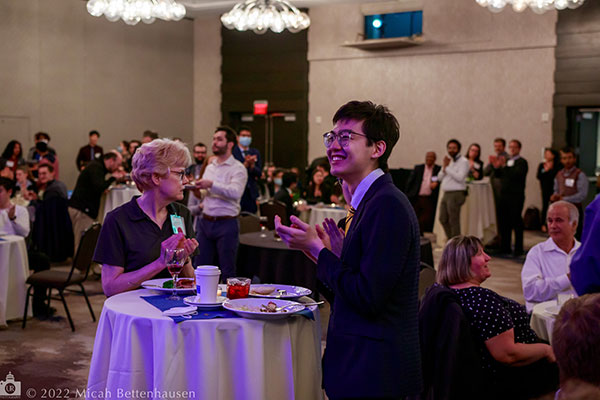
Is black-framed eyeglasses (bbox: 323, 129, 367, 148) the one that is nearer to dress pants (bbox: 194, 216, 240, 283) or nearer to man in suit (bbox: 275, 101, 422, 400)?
man in suit (bbox: 275, 101, 422, 400)

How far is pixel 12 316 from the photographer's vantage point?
225 inches

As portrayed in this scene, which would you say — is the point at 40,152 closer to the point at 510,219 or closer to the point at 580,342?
the point at 510,219

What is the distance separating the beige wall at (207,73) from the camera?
16.4 meters

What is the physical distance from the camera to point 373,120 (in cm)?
212

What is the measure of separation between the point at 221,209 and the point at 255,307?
3266 mm

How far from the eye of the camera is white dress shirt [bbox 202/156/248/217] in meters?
5.79

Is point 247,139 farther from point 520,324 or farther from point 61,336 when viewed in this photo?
point 520,324

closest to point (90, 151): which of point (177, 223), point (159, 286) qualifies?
point (177, 223)

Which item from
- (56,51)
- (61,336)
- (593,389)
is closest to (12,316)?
(61,336)

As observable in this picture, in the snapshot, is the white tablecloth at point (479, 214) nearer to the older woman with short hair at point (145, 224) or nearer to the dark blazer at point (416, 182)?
the dark blazer at point (416, 182)

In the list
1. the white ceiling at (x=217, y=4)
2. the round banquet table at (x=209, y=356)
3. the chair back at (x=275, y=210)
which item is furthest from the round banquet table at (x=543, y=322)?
the white ceiling at (x=217, y=4)

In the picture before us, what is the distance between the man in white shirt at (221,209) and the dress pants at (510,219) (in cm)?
503

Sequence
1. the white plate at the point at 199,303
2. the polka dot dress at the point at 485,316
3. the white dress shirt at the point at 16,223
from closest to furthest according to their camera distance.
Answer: the white plate at the point at 199,303
the polka dot dress at the point at 485,316
the white dress shirt at the point at 16,223

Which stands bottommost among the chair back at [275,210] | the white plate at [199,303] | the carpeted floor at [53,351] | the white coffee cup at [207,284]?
the carpeted floor at [53,351]
